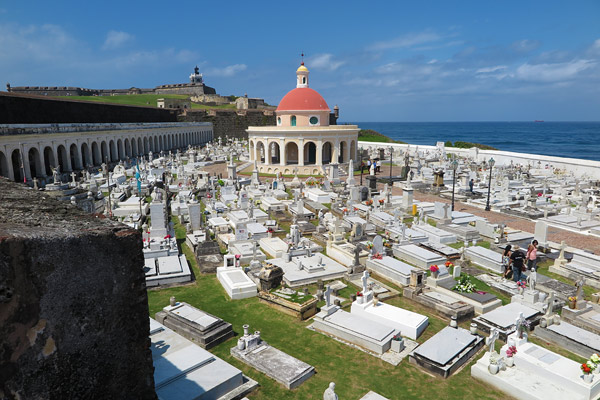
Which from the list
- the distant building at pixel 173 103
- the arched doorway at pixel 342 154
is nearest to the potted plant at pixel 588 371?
the arched doorway at pixel 342 154

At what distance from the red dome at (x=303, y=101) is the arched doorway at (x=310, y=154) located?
3.35m

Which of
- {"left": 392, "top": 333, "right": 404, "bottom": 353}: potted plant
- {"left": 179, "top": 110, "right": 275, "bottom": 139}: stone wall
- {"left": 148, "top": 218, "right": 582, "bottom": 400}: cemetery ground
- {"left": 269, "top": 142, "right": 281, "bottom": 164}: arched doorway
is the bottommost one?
{"left": 148, "top": 218, "right": 582, "bottom": 400}: cemetery ground

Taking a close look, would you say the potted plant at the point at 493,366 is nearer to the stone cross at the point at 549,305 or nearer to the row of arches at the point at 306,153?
the stone cross at the point at 549,305

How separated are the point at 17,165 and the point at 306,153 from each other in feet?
74.8

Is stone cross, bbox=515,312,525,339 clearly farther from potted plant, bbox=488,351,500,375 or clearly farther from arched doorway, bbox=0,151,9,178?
arched doorway, bbox=0,151,9,178

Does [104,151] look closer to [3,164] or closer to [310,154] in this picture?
[3,164]

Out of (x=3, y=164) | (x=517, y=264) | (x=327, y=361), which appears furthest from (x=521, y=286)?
(x=3, y=164)

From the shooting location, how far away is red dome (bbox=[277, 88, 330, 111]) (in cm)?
3534

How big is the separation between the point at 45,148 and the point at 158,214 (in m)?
20.9

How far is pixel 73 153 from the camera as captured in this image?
1282 inches

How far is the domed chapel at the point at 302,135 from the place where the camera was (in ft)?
109

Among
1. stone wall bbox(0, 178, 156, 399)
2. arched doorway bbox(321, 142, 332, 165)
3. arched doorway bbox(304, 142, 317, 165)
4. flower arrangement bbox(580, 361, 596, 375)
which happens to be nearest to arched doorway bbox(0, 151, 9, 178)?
arched doorway bbox(304, 142, 317, 165)

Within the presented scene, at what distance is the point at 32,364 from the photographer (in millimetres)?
2852

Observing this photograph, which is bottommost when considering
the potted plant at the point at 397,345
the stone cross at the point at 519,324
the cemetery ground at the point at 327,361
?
the cemetery ground at the point at 327,361
